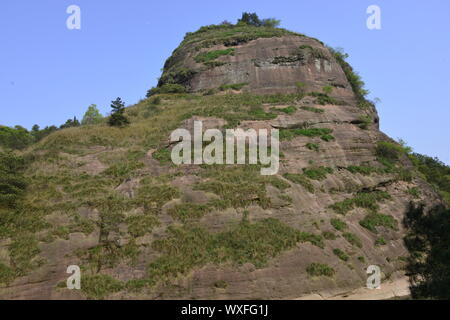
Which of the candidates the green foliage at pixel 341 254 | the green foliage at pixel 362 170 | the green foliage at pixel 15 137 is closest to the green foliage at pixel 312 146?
the green foliage at pixel 362 170

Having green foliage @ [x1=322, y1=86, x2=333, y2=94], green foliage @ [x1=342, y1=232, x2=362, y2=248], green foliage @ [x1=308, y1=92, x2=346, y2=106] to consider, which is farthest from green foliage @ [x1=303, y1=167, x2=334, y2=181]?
green foliage @ [x1=322, y1=86, x2=333, y2=94]

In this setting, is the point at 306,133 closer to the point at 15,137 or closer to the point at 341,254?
the point at 341,254

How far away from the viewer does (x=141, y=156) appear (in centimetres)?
2794

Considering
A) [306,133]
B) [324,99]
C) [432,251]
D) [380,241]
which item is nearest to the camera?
[432,251]

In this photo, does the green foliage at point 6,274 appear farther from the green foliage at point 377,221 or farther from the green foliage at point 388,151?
the green foliage at point 388,151

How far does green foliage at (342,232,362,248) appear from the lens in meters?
23.5

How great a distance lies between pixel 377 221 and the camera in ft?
85.5

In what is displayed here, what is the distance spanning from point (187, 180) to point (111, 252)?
6990 millimetres

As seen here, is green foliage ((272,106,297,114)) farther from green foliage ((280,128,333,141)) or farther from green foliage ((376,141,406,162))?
green foliage ((376,141,406,162))

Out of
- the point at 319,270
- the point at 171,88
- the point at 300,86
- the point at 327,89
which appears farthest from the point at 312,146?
the point at 171,88

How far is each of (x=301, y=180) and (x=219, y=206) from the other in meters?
6.47

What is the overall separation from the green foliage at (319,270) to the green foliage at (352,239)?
11.3 feet
